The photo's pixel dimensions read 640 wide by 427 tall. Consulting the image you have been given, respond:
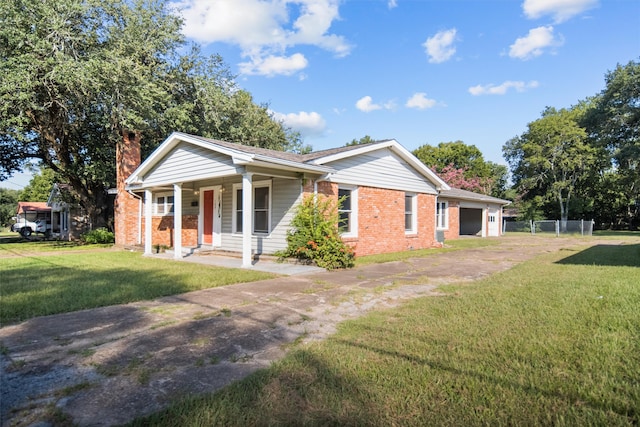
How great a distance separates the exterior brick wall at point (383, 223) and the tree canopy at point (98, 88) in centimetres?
969

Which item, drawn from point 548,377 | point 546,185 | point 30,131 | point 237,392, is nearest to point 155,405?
point 237,392

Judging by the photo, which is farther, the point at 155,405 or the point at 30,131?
the point at 30,131

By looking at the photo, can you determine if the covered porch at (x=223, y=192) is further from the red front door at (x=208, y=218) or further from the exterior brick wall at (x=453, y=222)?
the exterior brick wall at (x=453, y=222)

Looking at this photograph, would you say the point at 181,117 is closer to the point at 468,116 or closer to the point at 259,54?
the point at 259,54

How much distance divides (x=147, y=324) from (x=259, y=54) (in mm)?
16334

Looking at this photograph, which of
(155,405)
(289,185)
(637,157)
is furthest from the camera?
(637,157)

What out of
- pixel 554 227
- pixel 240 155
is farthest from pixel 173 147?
pixel 554 227

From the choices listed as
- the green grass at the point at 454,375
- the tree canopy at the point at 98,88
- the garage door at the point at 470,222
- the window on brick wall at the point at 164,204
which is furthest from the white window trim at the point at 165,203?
the garage door at the point at 470,222

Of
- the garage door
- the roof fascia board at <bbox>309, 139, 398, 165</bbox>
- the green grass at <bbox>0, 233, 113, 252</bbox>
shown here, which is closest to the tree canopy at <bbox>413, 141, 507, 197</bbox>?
the garage door

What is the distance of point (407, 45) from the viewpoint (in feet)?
43.1

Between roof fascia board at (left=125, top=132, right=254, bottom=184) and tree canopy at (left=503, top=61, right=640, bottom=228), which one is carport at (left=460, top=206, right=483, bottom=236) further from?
roof fascia board at (left=125, top=132, right=254, bottom=184)

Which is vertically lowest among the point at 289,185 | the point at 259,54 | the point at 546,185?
the point at 289,185

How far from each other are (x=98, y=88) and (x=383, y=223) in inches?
482

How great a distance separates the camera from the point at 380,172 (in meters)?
13.1
